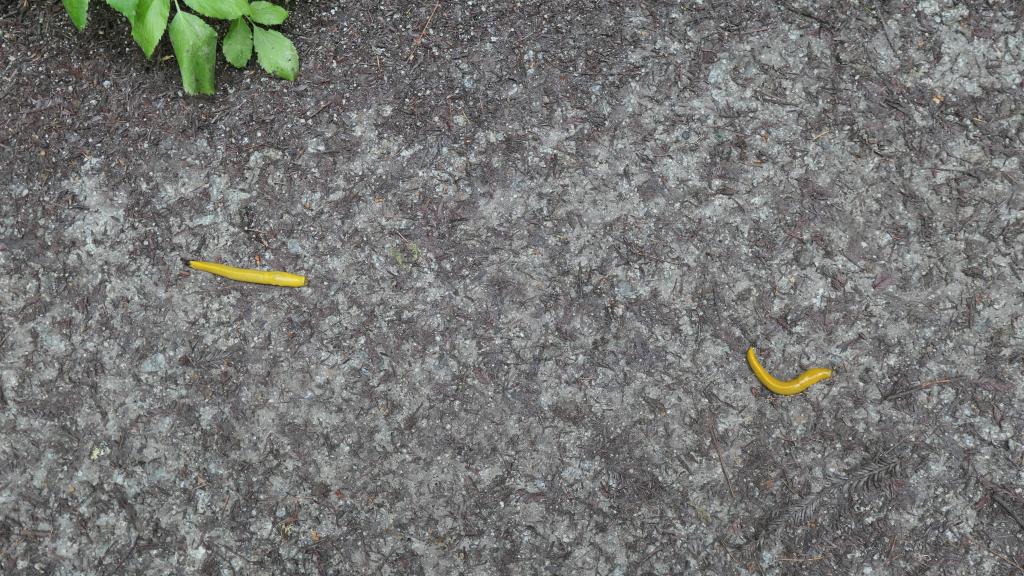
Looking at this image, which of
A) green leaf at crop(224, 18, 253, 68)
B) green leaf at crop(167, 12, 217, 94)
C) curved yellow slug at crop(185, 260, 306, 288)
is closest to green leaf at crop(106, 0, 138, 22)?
green leaf at crop(167, 12, 217, 94)

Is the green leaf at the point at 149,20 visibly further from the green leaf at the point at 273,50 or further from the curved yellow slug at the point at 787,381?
the curved yellow slug at the point at 787,381

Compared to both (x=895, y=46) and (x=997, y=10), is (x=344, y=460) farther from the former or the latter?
(x=997, y=10)

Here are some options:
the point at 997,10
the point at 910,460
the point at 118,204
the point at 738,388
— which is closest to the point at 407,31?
the point at 118,204

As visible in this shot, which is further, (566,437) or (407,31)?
(407,31)

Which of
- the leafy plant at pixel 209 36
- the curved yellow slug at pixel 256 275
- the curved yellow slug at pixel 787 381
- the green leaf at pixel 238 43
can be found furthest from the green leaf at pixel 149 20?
the curved yellow slug at pixel 787 381

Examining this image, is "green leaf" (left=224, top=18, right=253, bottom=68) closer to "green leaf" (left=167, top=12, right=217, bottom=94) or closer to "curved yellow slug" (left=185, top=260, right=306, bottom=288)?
"green leaf" (left=167, top=12, right=217, bottom=94)

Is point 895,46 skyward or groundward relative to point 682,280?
skyward
